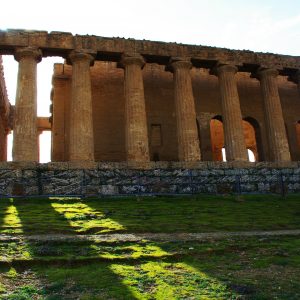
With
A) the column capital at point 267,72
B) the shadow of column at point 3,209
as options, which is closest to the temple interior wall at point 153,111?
the column capital at point 267,72

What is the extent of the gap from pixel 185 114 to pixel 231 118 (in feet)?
10.0

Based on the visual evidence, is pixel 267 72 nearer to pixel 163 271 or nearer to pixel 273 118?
pixel 273 118

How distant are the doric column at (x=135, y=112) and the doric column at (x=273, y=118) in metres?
8.35

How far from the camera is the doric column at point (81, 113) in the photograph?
2231 centimetres

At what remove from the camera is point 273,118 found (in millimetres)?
26469

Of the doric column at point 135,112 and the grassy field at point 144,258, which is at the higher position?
the doric column at point 135,112

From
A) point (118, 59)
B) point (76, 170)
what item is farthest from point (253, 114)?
point (76, 170)

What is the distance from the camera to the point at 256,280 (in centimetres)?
741

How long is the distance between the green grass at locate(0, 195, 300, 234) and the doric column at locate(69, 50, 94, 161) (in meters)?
5.16

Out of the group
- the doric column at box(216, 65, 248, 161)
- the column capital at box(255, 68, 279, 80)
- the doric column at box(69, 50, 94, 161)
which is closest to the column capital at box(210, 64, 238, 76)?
the doric column at box(216, 65, 248, 161)

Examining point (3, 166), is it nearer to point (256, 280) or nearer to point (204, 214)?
point (204, 214)

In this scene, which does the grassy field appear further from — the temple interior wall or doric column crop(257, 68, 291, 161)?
the temple interior wall

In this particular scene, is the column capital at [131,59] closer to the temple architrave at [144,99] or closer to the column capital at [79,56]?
the temple architrave at [144,99]

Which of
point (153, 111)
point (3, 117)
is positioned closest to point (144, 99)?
point (153, 111)
